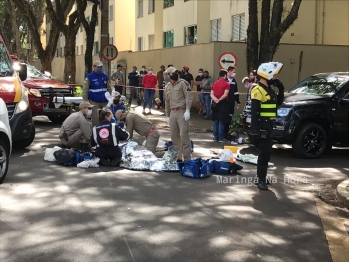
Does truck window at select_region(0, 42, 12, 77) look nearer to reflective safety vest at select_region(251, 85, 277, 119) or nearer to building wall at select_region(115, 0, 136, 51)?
reflective safety vest at select_region(251, 85, 277, 119)

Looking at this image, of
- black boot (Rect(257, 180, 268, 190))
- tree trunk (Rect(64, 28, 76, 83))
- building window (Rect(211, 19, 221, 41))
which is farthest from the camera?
building window (Rect(211, 19, 221, 41))

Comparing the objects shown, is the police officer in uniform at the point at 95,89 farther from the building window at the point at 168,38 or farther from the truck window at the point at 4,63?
the building window at the point at 168,38

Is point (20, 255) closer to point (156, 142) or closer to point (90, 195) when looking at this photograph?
point (90, 195)

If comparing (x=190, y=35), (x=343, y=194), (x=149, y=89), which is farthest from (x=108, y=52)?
(x=190, y=35)

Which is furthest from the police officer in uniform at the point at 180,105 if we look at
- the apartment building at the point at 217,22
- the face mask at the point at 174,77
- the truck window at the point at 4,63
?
the apartment building at the point at 217,22

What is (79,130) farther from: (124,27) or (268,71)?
(124,27)

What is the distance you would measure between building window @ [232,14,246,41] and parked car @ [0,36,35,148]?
48.6 feet

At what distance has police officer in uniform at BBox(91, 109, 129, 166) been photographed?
8992mm

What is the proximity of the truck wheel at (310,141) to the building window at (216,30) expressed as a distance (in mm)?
15806

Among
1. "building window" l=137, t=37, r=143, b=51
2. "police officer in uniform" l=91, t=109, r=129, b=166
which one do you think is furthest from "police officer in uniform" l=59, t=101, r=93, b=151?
"building window" l=137, t=37, r=143, b=51

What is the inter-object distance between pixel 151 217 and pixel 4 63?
599cm

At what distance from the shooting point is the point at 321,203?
7324mm

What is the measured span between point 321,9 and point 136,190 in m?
17.8

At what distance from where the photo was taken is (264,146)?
25.6ft
